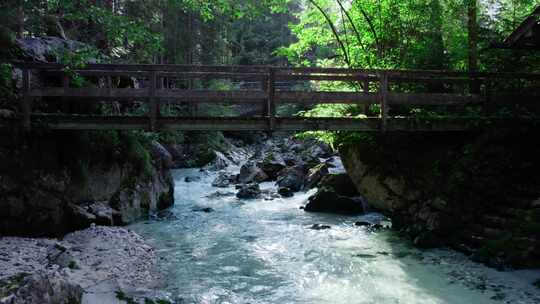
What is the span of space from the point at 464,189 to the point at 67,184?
10.2 m

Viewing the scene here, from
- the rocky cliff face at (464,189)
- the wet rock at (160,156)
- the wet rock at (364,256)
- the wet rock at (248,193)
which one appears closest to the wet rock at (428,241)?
the rocky cliff face at (464,189)

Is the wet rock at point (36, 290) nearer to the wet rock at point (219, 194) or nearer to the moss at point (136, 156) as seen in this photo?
the moss at point (136, 156)

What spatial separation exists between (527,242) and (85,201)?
10893mm

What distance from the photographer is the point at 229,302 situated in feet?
24.2

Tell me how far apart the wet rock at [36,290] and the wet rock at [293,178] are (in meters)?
14.1

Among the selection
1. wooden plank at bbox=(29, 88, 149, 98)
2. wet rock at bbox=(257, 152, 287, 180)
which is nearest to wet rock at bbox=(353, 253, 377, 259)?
wooden plank at bbox=(29, 88, 149, 98)

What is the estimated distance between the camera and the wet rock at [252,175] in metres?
22.1

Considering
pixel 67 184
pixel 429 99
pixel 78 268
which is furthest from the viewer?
pixel 429 99

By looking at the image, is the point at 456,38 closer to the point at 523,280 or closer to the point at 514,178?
the point at 514,178

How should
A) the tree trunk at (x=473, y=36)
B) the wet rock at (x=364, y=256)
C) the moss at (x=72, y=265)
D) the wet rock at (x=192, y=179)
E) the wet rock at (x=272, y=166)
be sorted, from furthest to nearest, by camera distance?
the wet rock at (x=272, y=166), the wet rock at (x=192, y=179), the tree trunk at (x=473, y=36), the wet rock at (x=364, y=256), the moss at (x=72, y=265)

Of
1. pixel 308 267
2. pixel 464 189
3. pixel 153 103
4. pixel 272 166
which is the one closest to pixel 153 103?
pixel 153 103

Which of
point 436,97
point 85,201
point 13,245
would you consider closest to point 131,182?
point 85,201

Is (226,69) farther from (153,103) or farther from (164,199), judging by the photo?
(164,199)

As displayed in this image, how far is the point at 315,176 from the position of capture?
19.8 meters
